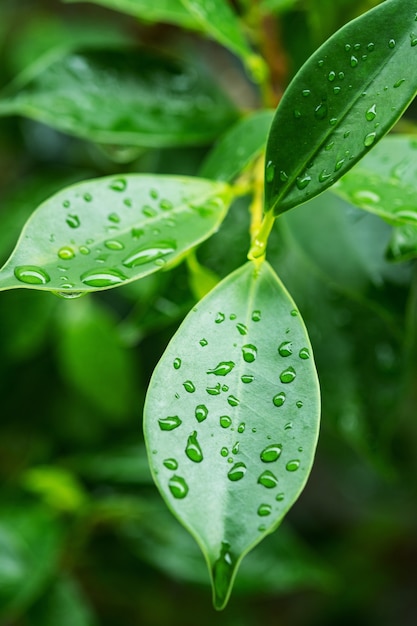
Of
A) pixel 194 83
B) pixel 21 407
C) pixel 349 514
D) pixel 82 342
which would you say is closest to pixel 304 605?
pixel 349 514

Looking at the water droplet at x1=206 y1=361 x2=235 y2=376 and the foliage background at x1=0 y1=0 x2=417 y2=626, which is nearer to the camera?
the water droplet at x1=206 y1=361 x2=235 y2=376

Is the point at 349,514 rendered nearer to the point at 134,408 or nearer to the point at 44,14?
the point at 134,408

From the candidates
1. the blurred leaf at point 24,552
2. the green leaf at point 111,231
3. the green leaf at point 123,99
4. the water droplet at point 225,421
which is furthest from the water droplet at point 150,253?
the blurred leaf at point 24,552

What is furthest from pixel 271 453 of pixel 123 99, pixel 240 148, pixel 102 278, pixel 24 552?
pixel 24 552

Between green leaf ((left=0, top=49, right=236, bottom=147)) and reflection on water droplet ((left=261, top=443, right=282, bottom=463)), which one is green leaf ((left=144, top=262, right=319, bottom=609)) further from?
green leaf ((left=0, top=49, right=236, bottom=147))

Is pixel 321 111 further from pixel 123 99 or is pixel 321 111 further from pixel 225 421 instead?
pixel 123 99

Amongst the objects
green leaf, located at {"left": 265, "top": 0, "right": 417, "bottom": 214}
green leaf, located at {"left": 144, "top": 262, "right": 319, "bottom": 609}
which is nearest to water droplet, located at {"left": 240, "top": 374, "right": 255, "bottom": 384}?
green leaf, located at {"left": 144, "top": 262, "right": 319, "bottom": 609}
